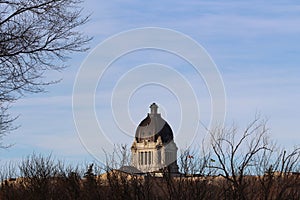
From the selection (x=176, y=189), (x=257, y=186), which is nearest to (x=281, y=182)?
(x=257, y=186)

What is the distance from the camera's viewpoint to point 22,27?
18375 mm

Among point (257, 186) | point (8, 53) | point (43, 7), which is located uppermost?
point (43, 7)

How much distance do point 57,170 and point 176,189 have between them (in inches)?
290

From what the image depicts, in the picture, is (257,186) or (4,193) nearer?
(257,186)

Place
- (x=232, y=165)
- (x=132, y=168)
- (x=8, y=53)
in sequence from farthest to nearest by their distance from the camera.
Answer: (x=132, y=168) → (x=232, y=165) → (x=8, y=53)

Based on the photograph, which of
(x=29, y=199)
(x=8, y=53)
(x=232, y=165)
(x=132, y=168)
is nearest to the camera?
(x=8, y=53)

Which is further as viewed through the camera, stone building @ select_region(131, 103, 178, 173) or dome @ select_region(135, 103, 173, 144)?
dome @ select_region(135, 103, 173, 144)

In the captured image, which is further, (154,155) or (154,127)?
(154,127)

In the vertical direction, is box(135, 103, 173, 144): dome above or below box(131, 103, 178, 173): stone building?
→ above

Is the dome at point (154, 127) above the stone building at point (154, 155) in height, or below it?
above

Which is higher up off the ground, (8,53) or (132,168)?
(8,53)

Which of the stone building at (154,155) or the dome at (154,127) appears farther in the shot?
the dome at (154,127)

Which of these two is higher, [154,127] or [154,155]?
[154,127]

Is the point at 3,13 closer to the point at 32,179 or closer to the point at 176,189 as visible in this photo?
the point at 176,189
